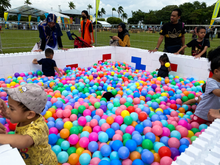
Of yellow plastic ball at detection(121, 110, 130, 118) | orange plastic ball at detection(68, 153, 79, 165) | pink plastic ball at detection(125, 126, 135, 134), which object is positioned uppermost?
yellow plastic ball at detection(121, 110, 130, 118)

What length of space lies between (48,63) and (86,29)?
1.99m

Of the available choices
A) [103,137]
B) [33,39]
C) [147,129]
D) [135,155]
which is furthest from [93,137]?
[33,39]

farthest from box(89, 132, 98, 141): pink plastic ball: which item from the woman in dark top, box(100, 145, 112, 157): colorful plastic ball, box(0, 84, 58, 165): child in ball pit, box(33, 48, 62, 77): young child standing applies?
the woman in dark top

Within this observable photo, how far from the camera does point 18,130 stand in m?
1.38

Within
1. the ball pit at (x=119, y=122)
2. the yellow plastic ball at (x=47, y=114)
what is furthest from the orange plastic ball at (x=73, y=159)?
the yellow plastic ball at (x=47, y=114)

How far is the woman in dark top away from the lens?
13.4 ft

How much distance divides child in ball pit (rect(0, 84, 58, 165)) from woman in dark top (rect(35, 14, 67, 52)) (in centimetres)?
332

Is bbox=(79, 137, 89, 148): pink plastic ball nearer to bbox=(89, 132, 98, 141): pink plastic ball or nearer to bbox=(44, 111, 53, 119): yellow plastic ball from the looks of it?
bbox=(89, 132, 98, 141): pink plastic ball

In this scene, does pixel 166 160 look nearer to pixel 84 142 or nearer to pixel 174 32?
pixel 84 142

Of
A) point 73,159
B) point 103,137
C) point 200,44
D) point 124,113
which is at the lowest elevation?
point 73,159

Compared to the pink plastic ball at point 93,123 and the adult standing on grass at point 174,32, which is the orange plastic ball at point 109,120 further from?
the adult standing on grass at point 174,32

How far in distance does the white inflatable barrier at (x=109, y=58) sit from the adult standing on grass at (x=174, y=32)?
28 cm

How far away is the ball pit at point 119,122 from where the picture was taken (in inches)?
72.7

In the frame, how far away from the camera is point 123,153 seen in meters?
1.74
